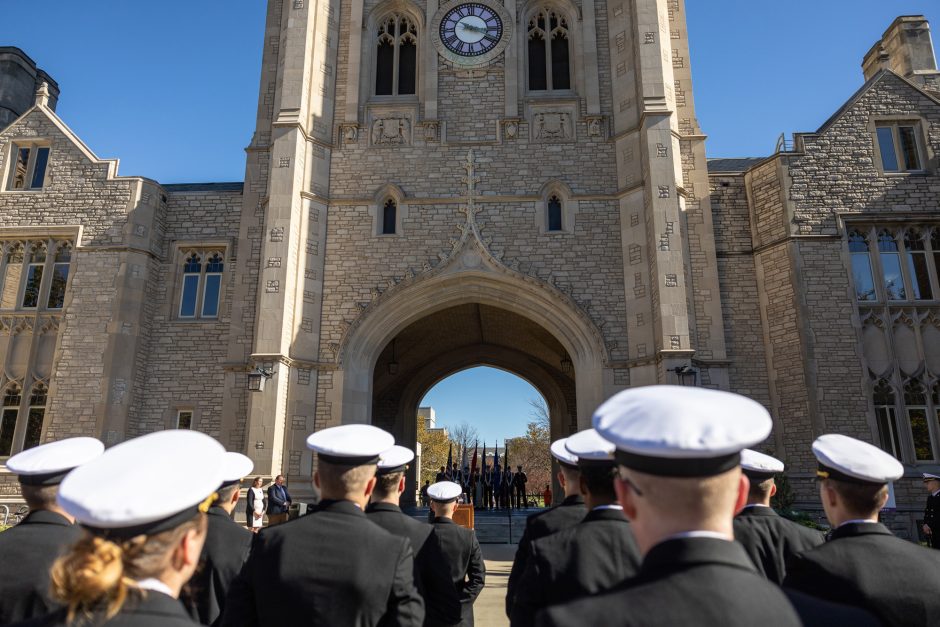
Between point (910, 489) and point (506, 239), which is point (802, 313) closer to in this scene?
point (910, 489)

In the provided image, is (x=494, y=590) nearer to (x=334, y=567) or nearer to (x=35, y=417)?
(x=334, y=567)

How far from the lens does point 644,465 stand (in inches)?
64.9

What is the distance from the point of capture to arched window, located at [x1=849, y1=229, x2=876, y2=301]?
49.6ft

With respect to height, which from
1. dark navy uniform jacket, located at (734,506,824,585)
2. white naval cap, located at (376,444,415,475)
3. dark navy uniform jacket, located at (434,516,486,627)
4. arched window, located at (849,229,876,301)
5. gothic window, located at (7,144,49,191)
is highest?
gothic window, located at (7,144,49,191)

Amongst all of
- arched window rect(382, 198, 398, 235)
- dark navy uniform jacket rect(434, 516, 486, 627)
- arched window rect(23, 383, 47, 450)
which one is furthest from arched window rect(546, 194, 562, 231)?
arched window rect(23, 383, 47, 450)

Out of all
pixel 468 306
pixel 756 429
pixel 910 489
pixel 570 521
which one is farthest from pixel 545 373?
pixel 756 429

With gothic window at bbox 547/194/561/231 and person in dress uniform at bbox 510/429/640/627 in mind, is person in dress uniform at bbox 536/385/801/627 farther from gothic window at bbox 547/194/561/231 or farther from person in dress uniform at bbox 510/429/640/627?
gothic window at bbox 547/194/561/231

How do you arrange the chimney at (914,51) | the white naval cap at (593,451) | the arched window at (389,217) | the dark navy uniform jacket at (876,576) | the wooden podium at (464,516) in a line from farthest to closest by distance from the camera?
the chimney at (914,51)
the arched window at (389,217)
the wooden podium at (464,516)
the white naval cap at (593,451)
the dark navy uniform jacket at (876,576)

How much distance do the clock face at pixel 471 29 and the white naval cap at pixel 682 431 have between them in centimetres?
1712

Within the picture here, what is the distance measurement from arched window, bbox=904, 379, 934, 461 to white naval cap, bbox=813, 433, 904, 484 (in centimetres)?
1359

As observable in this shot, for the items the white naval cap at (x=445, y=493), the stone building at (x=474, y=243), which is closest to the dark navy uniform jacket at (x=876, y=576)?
the white naval cap at (x=445, y=493)

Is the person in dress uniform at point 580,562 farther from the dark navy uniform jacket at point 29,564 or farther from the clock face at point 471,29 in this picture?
the clock face at point 471,29

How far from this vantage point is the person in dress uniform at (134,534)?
63.0 inches

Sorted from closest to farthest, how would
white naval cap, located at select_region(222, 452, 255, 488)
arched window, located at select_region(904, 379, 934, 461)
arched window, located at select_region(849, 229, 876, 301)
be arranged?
white naval cap, located at select_region(222, 452, 255, 488) < arched window, located at select_region(904, 379, 934, 461) < arched window, located at select_region(849, 229, 876, 301)
